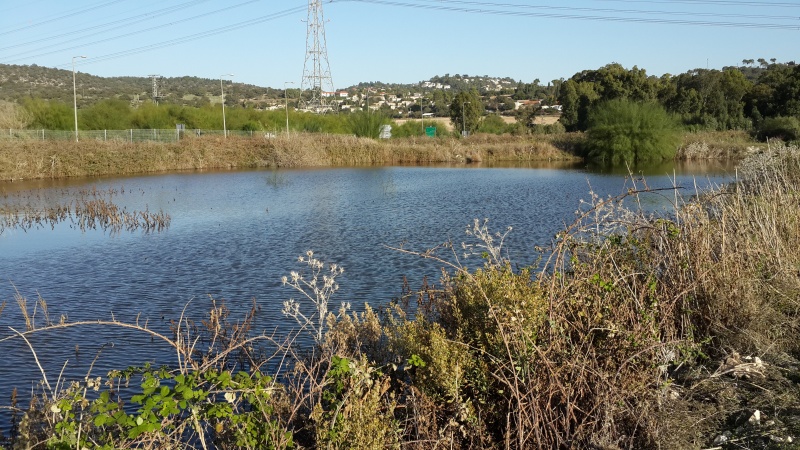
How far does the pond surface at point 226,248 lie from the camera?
9315 mm

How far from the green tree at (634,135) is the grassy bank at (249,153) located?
16.1 ft

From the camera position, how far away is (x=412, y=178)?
3550 centimetres

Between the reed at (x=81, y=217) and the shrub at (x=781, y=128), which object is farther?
the shrub at (x=781, y=128)

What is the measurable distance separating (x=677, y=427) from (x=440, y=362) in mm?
1614

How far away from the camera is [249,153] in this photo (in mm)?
44844

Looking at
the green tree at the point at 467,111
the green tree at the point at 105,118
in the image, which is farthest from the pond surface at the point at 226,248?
the green tree at the point at 467,111

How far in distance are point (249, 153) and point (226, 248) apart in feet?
98.7

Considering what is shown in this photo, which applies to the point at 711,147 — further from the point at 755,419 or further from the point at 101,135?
the point at 755,419

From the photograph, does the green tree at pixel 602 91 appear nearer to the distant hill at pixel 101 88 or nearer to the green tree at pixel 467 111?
the green tree at pixel 467 111

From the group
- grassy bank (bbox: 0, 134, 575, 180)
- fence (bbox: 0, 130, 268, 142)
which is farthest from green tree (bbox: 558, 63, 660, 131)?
fence (bbox: 0, 130, 268, 142)

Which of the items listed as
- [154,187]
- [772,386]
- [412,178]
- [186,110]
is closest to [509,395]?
[772,386]

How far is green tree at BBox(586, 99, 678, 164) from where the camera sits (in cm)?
4591

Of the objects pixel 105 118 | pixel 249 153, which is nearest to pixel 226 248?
pixel 249 153

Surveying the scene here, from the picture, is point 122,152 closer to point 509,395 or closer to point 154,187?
point 154,187
